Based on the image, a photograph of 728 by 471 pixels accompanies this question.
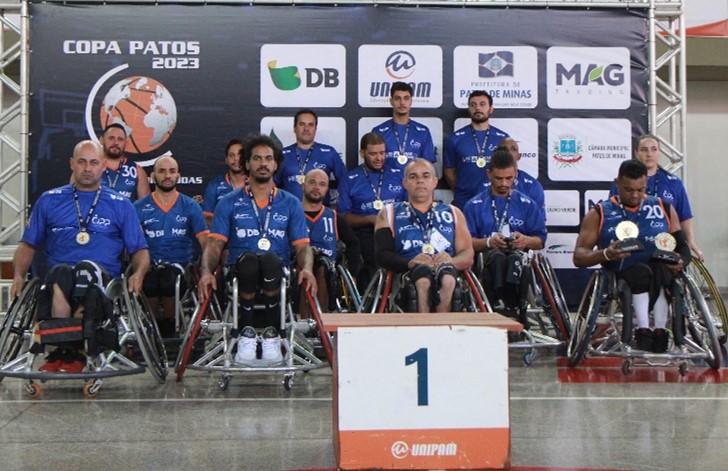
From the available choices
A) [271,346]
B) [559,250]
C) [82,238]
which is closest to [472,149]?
[559,250]

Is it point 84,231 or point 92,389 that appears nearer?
point 92,389

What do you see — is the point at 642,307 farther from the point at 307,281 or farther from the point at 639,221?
the point at 307,281

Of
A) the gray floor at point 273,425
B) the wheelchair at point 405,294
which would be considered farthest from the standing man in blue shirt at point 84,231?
the wheelchair at point 405,294

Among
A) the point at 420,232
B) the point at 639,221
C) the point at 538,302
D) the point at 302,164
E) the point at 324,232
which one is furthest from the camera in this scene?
the point at 302,164

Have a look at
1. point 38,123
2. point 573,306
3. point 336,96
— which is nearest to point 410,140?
point 336,96

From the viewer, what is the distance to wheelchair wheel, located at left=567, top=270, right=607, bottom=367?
491 cm

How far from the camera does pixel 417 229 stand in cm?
506

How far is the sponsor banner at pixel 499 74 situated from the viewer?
6879mm

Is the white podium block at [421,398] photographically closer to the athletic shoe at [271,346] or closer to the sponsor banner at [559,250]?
the athletic shoe at [271,346]

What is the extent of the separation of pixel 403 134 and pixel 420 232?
5.57 ft

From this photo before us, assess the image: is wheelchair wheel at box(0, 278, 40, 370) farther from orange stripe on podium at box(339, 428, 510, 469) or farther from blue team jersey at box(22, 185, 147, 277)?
orange stripe on podium at box(339, 428, 510, 469)

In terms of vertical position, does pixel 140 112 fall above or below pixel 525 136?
above

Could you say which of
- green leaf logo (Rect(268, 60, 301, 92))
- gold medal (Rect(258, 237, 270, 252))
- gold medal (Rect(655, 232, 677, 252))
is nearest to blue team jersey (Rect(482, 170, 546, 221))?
gold medal (Rect(655, 232, 677, 252))

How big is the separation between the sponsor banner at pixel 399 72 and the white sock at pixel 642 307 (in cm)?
251
